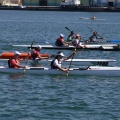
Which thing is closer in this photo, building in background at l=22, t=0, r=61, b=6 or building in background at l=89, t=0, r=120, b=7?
building in background at l=89, t=0, r=120, b=7

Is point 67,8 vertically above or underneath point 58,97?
underneath

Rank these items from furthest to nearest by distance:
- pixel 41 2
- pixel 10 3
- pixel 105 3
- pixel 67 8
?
1. pixel 10 3
2. pixel 41 2
3. pixel 67 8
4. pixel 105 3

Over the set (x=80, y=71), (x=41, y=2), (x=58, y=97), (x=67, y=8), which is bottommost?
(x=67, y=8)

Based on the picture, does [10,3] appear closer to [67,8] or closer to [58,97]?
[67,8]

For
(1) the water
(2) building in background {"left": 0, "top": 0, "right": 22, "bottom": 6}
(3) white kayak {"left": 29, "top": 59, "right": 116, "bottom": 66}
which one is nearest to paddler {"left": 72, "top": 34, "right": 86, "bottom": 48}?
(3) white kayak {"left": 29, "top": 59, "right": 116, "bottom": 66}

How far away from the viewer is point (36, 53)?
33.9 meters

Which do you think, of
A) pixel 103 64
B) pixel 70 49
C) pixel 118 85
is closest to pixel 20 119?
pixel 118 85

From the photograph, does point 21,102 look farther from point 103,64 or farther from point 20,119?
point 103,64

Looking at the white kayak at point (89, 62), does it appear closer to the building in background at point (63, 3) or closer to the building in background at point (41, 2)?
the building in background at point (63, 3)

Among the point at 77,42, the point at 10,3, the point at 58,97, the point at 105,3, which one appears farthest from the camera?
the point at 10,3

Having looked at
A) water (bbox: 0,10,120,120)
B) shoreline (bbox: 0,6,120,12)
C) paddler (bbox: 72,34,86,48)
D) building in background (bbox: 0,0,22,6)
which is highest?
water (bbox: 0,10,120,120)

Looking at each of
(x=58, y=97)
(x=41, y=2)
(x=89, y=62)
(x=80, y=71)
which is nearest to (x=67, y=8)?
(x=41, y=2)

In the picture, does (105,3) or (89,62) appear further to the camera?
(105,3)

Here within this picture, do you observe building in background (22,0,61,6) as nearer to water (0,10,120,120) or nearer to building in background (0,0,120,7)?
building in background (0,0,120,7)
